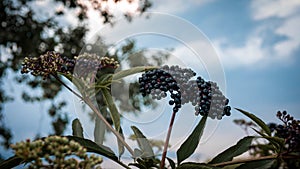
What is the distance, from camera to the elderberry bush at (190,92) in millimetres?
626

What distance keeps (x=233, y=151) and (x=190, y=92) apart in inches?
5.2

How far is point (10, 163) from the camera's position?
59cm

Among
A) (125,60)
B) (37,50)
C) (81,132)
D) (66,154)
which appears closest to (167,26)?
(125,60)

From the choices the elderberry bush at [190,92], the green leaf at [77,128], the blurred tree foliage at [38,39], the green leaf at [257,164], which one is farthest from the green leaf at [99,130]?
the blurred tree foliage at [38,39]

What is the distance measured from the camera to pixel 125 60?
84 centimetres

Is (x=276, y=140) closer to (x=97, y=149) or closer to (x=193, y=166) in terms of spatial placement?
(x=193, y=166)

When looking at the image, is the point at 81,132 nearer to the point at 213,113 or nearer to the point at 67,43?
the point at 213,113

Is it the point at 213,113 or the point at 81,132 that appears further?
the point at 81,132

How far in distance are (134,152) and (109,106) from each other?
12cm

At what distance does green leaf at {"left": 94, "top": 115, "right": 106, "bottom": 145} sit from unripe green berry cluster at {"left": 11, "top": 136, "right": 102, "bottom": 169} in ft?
0.90

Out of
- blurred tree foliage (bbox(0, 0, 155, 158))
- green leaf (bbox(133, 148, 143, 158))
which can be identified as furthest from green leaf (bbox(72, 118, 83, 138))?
blurred tree foliage (bbox(0, 0, 155, 158))

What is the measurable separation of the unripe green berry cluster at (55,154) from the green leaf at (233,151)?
11.0 inches

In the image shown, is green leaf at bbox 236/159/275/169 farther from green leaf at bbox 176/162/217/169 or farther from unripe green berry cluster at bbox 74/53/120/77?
unripe green berry cluster at bbox 74/53/120/77

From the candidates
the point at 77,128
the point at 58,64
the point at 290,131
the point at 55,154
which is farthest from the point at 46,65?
the point at 290,131
